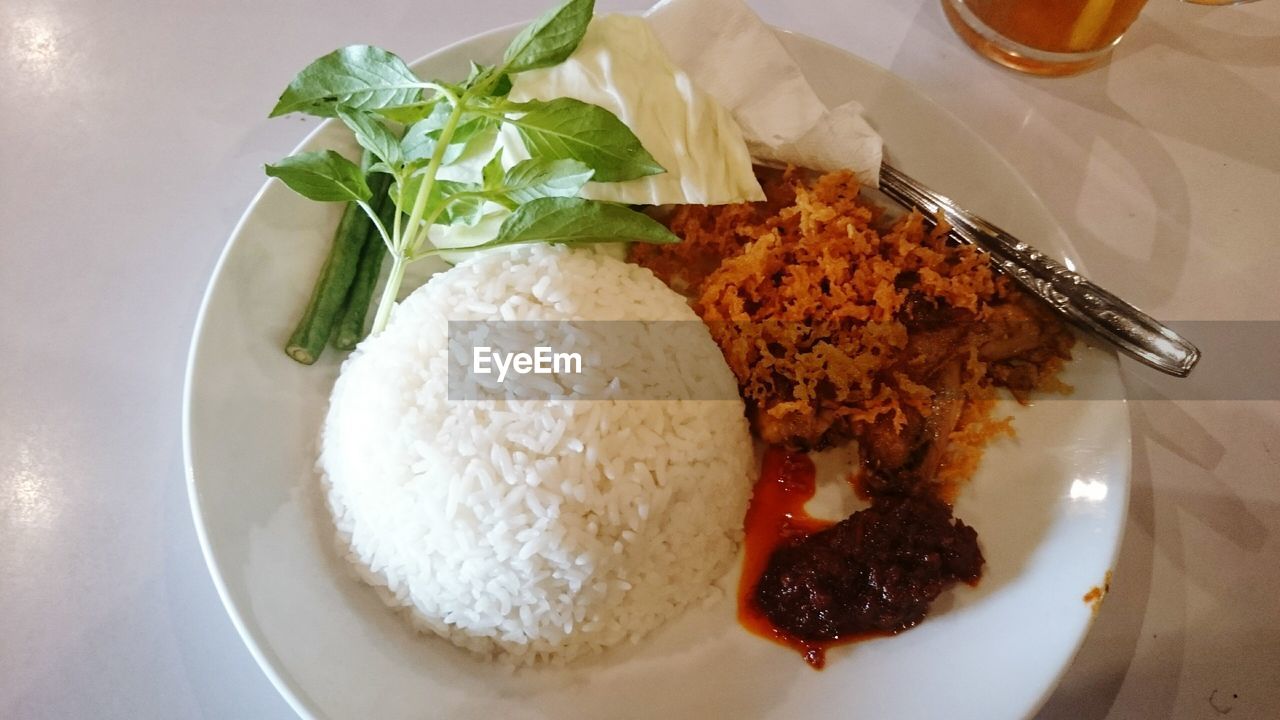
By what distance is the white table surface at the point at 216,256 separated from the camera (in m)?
1.83

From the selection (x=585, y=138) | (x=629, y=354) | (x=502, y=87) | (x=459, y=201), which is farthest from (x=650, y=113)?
(x=629, y=354)

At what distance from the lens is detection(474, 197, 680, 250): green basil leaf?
1828 mm

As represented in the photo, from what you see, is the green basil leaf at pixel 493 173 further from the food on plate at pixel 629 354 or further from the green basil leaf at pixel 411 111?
the green basil leaf at pixel 411 111

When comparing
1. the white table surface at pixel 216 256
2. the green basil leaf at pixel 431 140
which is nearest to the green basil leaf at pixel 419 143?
the green basil leaf at pixel 431 140

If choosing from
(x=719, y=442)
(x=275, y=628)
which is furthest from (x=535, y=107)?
(x=275, y=628)

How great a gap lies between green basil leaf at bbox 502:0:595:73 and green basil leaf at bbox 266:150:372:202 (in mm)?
472

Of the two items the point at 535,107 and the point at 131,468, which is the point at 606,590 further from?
the point at 131,468

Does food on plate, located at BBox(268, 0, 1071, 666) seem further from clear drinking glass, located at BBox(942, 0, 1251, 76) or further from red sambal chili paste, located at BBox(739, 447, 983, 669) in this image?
clear drinking glass, located at BBox(942, 0, 1251, 76)

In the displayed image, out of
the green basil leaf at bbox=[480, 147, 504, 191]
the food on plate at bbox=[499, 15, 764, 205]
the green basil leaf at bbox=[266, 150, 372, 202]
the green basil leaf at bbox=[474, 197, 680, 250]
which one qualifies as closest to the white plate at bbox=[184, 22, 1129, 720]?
the green basil leaf at bbox=[266, 150, 372, 202]

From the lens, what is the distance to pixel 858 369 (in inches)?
75.7

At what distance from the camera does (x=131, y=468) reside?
2018mm

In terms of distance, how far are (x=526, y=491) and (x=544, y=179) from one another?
730 millimetres

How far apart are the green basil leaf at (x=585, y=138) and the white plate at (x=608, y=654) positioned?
0.67 metres

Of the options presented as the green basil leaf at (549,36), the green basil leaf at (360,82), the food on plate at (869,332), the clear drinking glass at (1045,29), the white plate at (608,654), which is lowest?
the white plate at (608,654)
